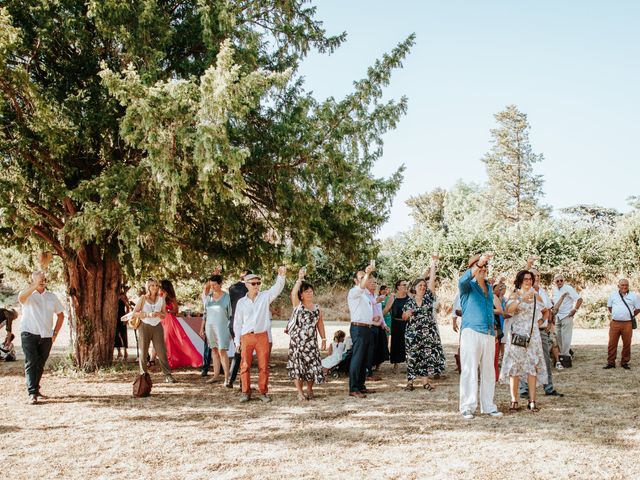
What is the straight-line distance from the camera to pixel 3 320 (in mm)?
15773

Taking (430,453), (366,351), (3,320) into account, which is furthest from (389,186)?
(3,320)

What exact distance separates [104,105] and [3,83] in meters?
1.75

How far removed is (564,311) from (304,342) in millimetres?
6830

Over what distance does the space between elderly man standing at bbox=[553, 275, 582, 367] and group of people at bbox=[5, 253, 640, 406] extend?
0.02 meters

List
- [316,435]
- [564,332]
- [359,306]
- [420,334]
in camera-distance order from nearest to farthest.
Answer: [316,435]
[359,306]
[420,334]
[564,332]

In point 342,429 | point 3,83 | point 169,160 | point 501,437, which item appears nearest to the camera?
point 501,437

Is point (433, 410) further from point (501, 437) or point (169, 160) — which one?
point (169, 160)

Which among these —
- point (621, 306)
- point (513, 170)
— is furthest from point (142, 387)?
point (513, 170)

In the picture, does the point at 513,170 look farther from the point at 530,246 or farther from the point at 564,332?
the point at 564,332

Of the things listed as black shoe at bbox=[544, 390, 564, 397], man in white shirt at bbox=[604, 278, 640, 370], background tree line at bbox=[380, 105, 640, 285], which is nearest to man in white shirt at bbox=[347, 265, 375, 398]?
black shoe at bbox=[544, 390, 564, 397]

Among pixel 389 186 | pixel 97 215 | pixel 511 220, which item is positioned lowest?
pixel 97 215

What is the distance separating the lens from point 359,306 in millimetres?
9648

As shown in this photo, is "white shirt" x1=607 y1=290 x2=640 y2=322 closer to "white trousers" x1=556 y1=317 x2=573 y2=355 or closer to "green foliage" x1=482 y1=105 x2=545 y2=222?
"white trousers" x1=556 y1=317 x2=573 y2=355

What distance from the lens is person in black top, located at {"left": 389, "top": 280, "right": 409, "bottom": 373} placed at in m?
12.3
